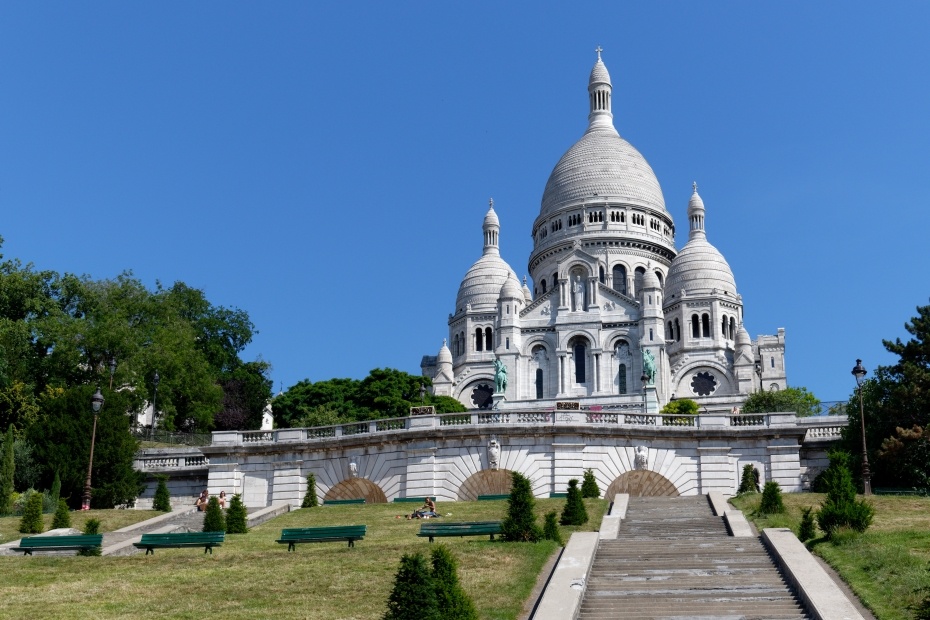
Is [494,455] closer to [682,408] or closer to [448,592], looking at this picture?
[448,592]

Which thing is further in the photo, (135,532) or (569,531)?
(135,532)

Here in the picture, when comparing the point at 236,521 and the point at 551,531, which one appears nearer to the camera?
the point at 551,531

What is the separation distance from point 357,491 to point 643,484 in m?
9.31

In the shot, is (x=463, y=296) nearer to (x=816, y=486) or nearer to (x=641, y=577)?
(x=816, y=486)

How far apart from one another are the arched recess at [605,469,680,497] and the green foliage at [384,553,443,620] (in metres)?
25.2

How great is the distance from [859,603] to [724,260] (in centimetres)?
8558

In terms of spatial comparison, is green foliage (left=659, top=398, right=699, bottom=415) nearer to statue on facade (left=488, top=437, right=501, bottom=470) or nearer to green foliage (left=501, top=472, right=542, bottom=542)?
statue on facade (left=488, top=437, right=501, bottom=470)

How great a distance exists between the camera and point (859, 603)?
19.8m

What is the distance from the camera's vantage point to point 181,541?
2806 centimetres

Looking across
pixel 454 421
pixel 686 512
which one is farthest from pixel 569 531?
pixel 454 421

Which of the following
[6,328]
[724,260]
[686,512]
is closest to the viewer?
[686,512]

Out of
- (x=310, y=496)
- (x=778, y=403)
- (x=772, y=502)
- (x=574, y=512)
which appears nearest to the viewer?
(x=574, y=512)

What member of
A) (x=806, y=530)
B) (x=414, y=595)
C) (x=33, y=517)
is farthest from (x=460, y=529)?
(x=33, y=517)

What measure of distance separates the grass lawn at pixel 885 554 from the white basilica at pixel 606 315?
183 feet
